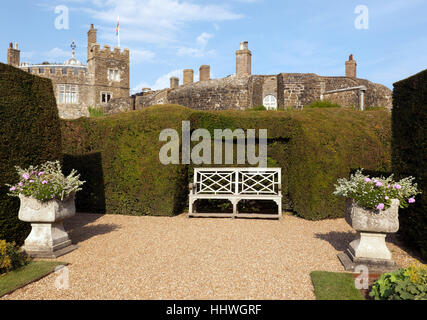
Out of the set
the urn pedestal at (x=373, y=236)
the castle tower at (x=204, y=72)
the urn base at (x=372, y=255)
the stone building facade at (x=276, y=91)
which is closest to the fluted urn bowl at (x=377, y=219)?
the urn pedestal at (x=373, y=236)

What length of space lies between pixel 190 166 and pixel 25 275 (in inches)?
202

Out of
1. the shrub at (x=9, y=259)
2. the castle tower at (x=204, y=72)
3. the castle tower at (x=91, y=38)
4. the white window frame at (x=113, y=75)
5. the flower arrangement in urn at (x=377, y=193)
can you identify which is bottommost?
the shrub at (x=9, y=259)

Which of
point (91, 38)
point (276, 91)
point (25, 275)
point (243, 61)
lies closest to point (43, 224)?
point (25, 275)

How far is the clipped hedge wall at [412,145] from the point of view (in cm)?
473

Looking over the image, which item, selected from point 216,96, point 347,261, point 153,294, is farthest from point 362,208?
point 216,96

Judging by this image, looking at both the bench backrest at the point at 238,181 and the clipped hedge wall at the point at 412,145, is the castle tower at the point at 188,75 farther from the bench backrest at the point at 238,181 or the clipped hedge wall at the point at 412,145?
the clipped hedge wall at the point at 412,145

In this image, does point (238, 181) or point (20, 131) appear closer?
point (20, 131)

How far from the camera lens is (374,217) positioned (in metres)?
4.20

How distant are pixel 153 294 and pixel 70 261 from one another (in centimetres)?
193

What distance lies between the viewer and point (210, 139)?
27.8ft

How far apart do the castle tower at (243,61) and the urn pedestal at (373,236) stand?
17908mm

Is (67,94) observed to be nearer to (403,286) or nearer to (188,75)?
(188,75)

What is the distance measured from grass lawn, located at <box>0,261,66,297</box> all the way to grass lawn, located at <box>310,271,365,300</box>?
361 cm
